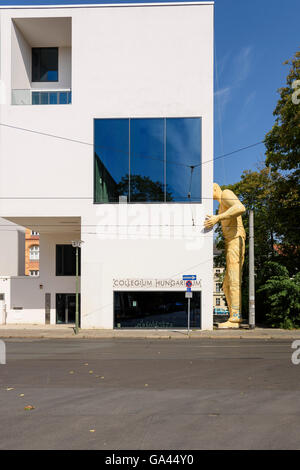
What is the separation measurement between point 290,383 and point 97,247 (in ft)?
45.4

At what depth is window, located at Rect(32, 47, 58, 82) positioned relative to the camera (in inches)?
996

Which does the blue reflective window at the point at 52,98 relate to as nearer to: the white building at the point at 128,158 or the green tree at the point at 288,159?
the white building at the point at 128,158

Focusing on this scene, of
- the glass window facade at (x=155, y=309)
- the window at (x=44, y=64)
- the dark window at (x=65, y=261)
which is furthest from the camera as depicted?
the window at (x=44, y=64)

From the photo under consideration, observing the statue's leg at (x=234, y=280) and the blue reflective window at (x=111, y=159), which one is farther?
the statue's leg at (x=234, y=280)

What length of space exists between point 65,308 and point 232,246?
11178 mm

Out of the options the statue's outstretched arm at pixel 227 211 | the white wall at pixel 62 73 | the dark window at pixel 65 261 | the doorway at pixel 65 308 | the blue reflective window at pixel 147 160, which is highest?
the white wall at pixel 62 73

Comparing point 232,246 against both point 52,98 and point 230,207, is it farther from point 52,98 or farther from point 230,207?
point 52,98

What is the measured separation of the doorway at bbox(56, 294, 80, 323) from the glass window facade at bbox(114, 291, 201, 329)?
4667 mm

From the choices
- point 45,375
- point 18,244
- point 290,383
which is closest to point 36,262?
point 18,244

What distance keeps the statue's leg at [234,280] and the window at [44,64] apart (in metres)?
15.6

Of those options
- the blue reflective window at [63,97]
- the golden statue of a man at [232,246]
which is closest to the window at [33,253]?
the blue reflective window at [63,97]

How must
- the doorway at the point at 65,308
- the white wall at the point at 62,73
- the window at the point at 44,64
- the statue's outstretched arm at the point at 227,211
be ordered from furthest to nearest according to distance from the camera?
the window at the point at 44,64 < the white wall at the point at 62,73 < the doorway at the point at 65,308 < the statue's outstretched arm at the point at 227,211

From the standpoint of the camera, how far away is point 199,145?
21.3 metres

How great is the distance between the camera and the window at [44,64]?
25.3m
